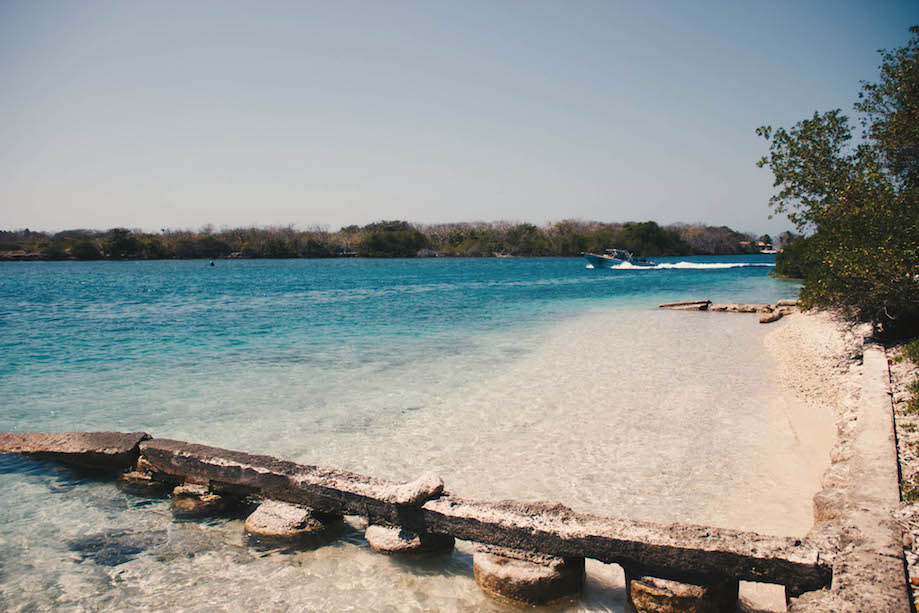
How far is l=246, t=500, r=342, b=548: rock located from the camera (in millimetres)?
4648

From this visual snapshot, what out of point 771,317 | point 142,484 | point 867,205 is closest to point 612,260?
point 771,317

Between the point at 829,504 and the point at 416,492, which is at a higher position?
the point at 416,492

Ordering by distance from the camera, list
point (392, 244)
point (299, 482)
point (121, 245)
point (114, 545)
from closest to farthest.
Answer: point (114, 545), point (299, 482), point (121, 245), point (392, 244)

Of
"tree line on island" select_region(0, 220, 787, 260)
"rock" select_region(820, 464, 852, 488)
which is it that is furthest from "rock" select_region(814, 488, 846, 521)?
"tree line on island" select_region(0, 220, 787, 260)

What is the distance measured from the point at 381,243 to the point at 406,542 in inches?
5745

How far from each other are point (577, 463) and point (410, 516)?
2995 mm

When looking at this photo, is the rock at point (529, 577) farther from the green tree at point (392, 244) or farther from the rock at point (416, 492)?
the green tree at point (392, 244)

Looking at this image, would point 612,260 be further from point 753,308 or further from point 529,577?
point 529,577

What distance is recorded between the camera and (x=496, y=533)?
4.03 meters

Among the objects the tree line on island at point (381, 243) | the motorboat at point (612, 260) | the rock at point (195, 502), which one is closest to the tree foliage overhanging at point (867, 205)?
the rock at point (195, 502)

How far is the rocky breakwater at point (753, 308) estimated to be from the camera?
73.6ft

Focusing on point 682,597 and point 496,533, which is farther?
point 496,533

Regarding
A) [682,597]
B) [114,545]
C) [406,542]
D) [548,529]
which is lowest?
[114,545]

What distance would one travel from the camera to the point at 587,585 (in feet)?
13.3
